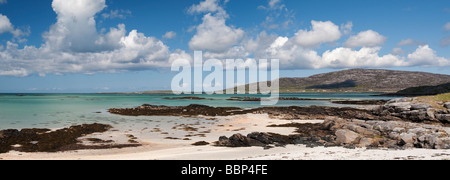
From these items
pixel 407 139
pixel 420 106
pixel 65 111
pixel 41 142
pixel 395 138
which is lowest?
pixel 65 111

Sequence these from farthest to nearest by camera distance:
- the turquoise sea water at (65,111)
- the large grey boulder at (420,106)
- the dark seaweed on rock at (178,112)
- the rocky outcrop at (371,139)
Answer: the dark seaweed on rock at (178,112), the large grey boulder at (420,106), the turquoise sea water at (65,111), the rocky outcrop at (371,139)

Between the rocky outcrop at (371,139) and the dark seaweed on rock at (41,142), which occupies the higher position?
the rocky outcrop at (371,139)

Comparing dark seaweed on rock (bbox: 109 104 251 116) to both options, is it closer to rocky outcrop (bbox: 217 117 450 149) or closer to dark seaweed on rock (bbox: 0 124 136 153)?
dark seaweed on rock (bbox: 0 124 136 153)

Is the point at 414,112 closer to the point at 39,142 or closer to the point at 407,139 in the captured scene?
the point at 407,139

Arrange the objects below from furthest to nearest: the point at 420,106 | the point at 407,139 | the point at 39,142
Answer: the point at 420,106 → the point at 39,142 → the point at 407,139

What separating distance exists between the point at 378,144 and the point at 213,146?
31.2ft

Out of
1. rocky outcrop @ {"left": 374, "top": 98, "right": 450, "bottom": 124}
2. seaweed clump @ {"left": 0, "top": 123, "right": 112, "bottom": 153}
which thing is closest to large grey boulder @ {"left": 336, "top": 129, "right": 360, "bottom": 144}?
seaweed clump @ {"left": 0, "top": 123, "right": 112, "bottom": 153}

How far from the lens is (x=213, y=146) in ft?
53.9

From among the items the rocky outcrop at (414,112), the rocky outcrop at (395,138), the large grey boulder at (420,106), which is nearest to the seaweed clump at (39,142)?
the rocky outcrop at (395,138)

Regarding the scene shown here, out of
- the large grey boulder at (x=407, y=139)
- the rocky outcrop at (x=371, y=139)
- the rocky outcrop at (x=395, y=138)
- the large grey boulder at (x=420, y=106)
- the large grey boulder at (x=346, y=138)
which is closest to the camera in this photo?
the rocky outcrop at (x=395, y=138)

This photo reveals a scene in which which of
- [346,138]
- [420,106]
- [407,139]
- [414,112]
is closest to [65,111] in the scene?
[346,138]

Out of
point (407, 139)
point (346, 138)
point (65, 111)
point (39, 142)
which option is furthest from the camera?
point (65, 111)

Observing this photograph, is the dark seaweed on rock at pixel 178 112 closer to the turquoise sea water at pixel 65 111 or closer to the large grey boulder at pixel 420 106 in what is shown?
the turquoise sea water at pixel 65 111
